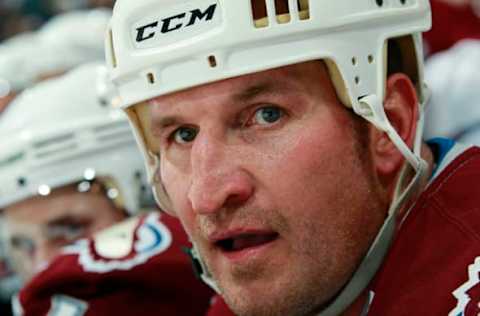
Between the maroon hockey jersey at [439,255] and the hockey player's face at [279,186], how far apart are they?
0.06m

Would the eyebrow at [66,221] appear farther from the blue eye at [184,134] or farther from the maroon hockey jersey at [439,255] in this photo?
the maroon hockey jersey at [439,255]

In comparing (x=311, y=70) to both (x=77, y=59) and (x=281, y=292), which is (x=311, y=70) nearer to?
(x=281, y=292)

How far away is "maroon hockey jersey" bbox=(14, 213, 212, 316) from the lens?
1724 millimetres

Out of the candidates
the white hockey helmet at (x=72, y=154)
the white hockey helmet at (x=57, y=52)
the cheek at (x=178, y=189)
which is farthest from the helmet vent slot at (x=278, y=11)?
the white hockey helmet at (x=57, y=52)

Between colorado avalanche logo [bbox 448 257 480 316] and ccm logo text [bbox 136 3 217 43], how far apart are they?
0.45 meters

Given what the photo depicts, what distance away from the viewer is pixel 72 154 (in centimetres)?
207

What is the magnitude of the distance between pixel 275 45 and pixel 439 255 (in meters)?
0.33

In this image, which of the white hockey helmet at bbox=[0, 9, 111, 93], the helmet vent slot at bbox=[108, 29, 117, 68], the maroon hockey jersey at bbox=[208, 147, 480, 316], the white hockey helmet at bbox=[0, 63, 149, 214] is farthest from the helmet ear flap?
the white hockey helmet at bbox=[0, 9, 111, 93]

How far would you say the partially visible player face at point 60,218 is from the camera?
6.82 feet

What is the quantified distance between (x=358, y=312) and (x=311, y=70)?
334mm

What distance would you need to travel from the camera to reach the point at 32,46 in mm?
3234

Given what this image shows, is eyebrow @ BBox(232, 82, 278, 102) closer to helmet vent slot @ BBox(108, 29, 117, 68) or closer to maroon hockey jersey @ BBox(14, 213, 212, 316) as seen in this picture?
helmet vent slot @ BBox(108, 29, 117, 68)

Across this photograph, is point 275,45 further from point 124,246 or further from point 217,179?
point 124,246

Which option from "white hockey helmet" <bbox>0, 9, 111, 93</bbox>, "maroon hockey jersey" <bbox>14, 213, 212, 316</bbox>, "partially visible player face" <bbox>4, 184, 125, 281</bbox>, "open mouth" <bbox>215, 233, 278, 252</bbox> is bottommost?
"white hockey helmet" <bbox>0, 9, 111, 93</bbox>
